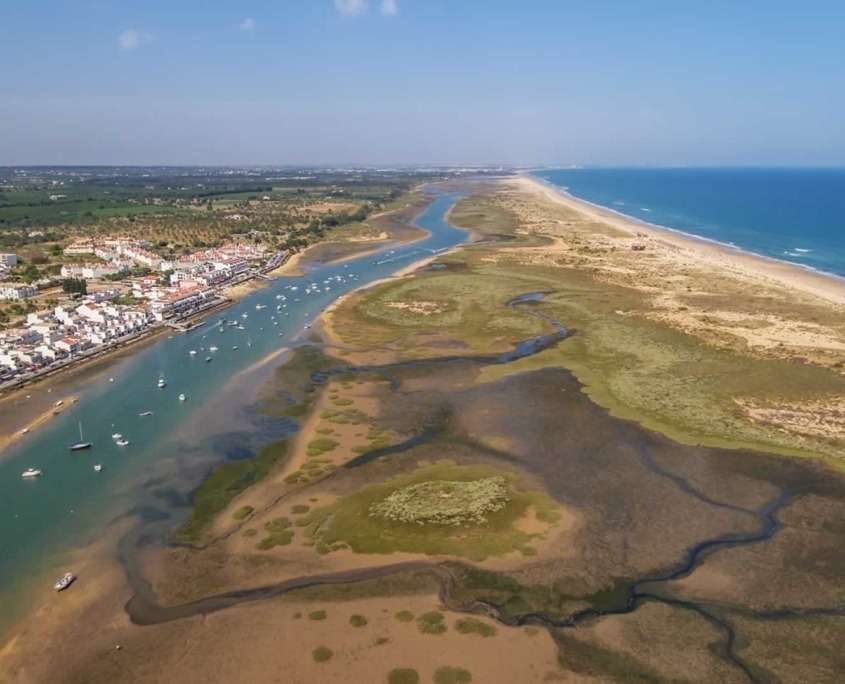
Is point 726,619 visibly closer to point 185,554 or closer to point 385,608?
point 385,608

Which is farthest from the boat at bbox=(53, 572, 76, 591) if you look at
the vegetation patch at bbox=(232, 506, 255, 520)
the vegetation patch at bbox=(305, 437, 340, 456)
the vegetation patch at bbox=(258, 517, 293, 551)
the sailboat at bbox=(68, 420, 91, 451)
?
the vegetation patch at bbox=(305, 437, 340, 456)

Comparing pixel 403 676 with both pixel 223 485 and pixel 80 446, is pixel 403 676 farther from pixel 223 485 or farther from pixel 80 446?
Result: pixel 80 446

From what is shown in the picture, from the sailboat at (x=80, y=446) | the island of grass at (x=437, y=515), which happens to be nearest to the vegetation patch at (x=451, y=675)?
the island of grass at (x=437, y=515)

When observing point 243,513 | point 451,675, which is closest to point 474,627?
point 451,675

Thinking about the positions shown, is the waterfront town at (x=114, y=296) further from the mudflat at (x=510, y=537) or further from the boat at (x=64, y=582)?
the boat at (x=64, y=582)

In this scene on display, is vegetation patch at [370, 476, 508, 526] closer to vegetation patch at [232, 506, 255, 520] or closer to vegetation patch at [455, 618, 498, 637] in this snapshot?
vegetation patch at [232, 506, 255, 520]

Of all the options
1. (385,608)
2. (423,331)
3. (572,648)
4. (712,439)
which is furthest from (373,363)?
(572,648)
